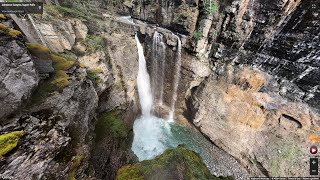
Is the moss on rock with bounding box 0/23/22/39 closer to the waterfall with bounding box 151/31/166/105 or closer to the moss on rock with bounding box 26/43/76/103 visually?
the moss on rock with bounding box 26/43/76/103

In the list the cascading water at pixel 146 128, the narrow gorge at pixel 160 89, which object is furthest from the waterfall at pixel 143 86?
the narrow gorge at pixel 160 89

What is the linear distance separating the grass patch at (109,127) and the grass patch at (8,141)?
486 centimetres

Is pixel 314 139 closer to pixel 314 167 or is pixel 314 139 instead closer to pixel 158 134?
pixel 314 167

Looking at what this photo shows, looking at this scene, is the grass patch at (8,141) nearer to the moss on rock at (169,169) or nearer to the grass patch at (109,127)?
the moss on rock at (169,169)

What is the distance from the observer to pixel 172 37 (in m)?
14.4

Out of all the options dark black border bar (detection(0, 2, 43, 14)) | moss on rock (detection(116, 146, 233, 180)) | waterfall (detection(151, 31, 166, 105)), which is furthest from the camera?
Answer: waterfall (detection(151, 31, 166, 105))

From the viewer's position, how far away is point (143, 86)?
680 inches

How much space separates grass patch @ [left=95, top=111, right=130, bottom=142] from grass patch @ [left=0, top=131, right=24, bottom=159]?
4.86m

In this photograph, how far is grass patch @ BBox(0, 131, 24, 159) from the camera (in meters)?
4.34

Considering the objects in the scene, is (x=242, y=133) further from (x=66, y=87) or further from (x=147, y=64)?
(x=66, y=87)

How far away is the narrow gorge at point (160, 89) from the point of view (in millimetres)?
5418

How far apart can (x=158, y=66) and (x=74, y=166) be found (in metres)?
11.7

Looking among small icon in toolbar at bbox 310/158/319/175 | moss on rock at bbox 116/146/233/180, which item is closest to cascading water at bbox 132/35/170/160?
moss on rock at bbox 116/146/233/180

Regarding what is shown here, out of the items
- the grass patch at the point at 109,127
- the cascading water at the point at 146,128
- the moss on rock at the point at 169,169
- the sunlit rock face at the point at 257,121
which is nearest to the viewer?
the moss on rock at the point at 169,169
